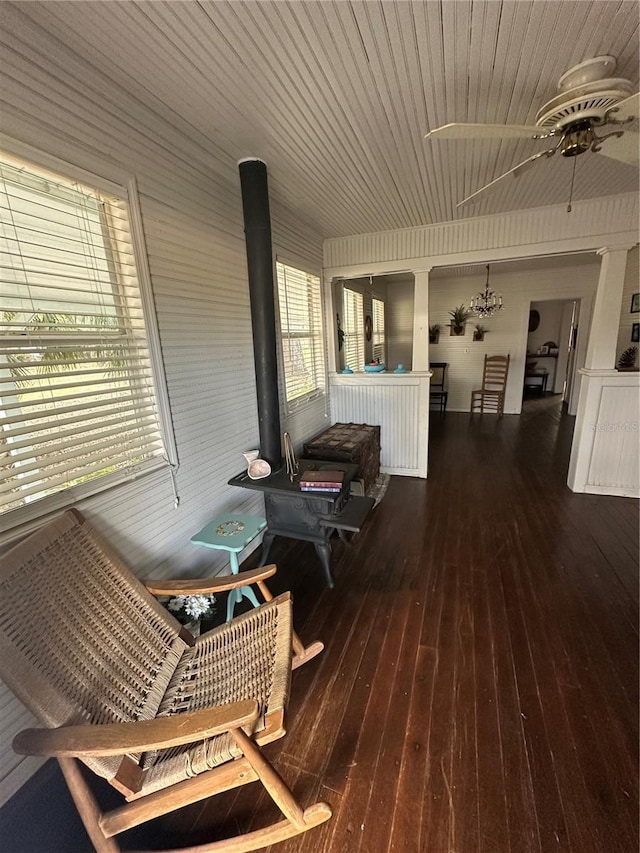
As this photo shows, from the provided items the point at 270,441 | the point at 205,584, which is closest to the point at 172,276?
the point at 270,441

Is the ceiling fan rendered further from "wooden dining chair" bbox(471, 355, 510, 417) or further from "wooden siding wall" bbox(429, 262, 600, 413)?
"wooden dining chair" bbox(471, 355, 510, 417)

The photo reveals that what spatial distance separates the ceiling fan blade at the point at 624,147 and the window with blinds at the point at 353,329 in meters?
3.05

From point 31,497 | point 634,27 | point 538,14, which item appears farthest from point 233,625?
point 634,27

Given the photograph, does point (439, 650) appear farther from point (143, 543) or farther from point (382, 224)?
point (382, 224)

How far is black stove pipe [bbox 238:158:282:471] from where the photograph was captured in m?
2.19

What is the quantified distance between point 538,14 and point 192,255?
1.79m

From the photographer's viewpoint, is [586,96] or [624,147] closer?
[586,96]

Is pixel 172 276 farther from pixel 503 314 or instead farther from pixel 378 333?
pixel 503 314

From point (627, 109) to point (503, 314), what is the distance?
5.63m

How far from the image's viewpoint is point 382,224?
135 inches

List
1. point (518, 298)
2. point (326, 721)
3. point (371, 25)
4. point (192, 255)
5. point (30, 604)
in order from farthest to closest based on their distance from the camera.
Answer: point (518, 298) → point (192, 255) → point (326, 721) → point (371, 25) → point (30, 604)

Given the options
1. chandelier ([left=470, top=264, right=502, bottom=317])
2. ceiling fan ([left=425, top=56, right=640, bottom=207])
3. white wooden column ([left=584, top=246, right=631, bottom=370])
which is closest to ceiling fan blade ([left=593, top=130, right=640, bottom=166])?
ceiling fan ([left=425, top=56, right=640, bottom=207])

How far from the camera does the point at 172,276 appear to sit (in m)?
1.89

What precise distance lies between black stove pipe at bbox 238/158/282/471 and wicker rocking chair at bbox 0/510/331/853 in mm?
1087
